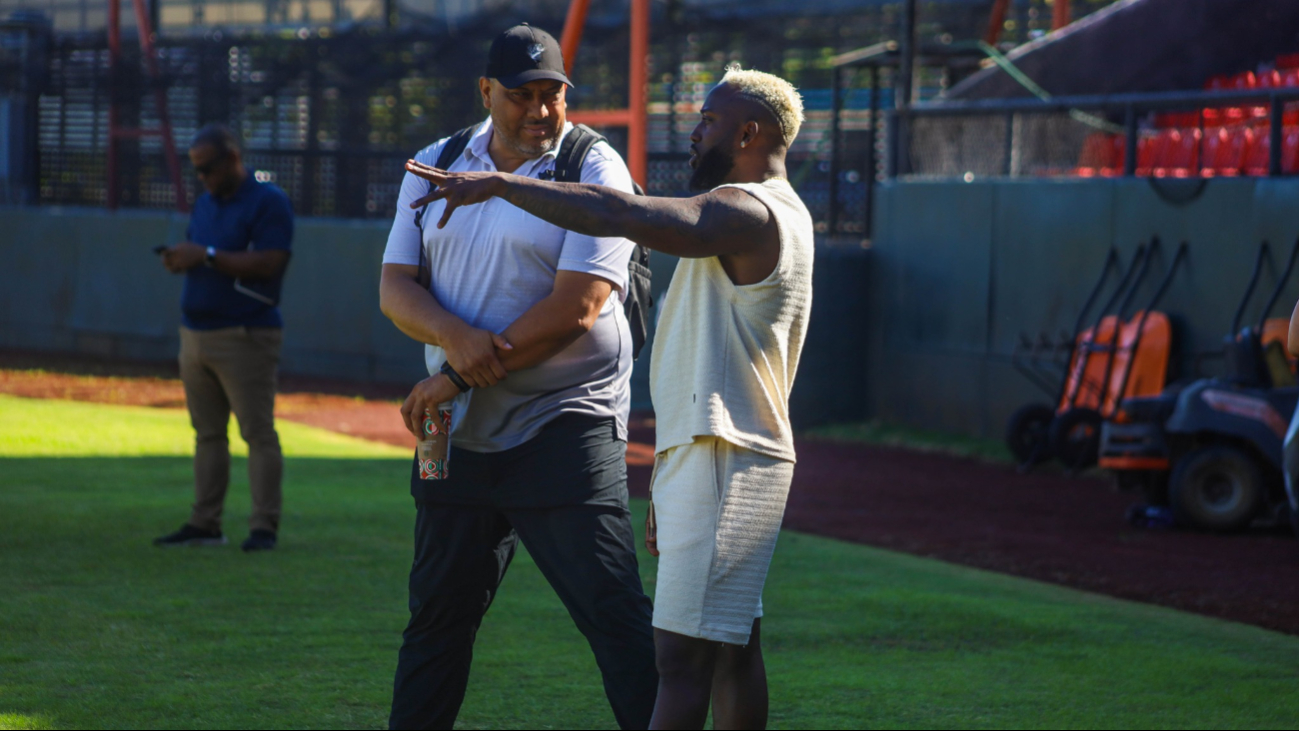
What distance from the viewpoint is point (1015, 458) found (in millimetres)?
12586

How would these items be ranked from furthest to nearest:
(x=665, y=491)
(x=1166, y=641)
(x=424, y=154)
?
1. (x=1166, y=641)
2. (x=424, y=154)
3. (x=665, y=491)

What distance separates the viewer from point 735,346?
10.7ft

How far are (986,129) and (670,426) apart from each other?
11717 millimetres

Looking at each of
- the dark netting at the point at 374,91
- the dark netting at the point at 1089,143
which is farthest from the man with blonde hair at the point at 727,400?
the dark netting at the point at 374,91

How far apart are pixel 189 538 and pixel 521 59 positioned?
438 cm

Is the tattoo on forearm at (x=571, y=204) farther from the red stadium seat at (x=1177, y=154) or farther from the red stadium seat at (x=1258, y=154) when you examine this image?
the red stadium seat at (x=1177, y=154)

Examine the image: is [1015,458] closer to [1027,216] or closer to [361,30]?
[1027,216]

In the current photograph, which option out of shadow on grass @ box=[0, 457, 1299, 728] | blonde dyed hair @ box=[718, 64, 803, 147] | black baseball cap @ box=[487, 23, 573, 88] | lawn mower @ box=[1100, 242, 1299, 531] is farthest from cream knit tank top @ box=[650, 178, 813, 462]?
lawn mower @ box=[1100, 242, 1299, 531]

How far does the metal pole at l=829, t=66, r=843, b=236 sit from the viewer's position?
15.9 meters

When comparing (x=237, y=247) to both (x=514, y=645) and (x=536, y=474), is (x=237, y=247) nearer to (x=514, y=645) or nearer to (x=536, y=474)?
(x=514, y=645)

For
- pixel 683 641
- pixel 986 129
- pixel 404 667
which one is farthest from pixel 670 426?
pixel 986 129

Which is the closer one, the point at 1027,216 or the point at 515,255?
the point at 515,255

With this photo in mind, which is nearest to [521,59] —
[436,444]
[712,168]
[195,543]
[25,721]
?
[712,168]

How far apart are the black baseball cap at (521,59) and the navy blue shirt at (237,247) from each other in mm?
3444
